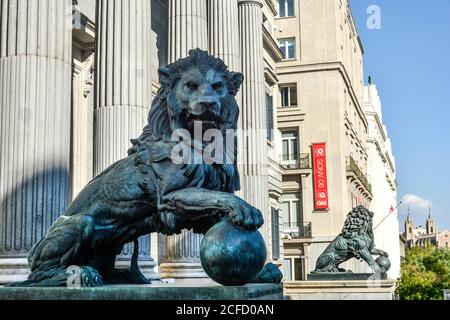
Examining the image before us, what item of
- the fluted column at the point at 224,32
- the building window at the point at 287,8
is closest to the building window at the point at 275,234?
the fluted column at the point at 224,32

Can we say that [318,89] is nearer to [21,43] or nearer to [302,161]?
[302,161]

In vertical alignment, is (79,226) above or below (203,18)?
below

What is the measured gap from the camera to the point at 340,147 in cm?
4984

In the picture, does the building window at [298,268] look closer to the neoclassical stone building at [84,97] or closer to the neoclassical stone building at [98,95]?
the neoclassical stone building at [98,95]

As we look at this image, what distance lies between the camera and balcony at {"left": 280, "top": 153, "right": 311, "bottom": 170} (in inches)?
1932

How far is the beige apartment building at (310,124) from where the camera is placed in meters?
48.8

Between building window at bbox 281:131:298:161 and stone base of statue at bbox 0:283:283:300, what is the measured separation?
150 feet

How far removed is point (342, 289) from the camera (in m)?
16.9

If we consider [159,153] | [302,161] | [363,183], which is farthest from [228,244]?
[363,183]

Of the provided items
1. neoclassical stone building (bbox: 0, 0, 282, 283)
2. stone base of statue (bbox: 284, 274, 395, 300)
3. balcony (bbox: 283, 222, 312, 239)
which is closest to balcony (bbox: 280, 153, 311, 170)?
balcony (bbox: 283, 222, 312, 239)

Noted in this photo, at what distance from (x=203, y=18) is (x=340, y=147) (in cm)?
3359

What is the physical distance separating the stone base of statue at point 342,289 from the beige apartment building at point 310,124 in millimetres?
30444

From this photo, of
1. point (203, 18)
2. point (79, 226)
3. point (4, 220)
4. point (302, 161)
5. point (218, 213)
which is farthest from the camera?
point (302, 161)

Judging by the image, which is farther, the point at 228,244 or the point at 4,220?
the point at 4,220
